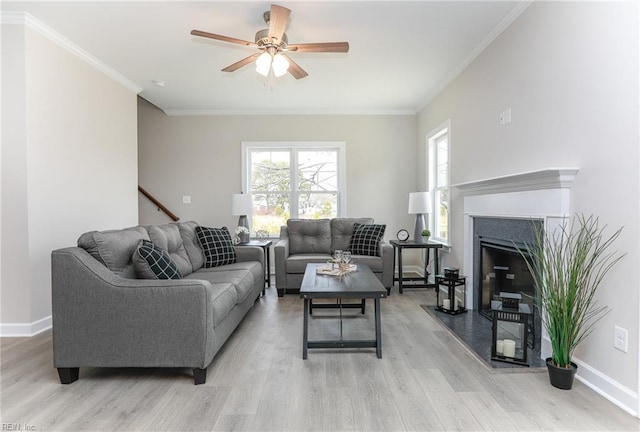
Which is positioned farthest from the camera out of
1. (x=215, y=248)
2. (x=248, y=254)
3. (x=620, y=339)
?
(x=248, y=254)

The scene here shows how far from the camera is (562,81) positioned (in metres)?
2.22

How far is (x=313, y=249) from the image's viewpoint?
4633 millimetres

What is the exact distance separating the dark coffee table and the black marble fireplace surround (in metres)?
1.14

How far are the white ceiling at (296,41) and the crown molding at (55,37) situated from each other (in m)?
0.06

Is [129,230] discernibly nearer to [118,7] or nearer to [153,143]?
[118,7]

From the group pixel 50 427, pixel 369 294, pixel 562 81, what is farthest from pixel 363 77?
pixel 50 427

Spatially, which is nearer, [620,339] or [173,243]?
[620,339]

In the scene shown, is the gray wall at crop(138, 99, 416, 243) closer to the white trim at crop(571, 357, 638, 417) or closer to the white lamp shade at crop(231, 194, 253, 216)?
the white lamp shade at crop(231, 194, 253, 216)

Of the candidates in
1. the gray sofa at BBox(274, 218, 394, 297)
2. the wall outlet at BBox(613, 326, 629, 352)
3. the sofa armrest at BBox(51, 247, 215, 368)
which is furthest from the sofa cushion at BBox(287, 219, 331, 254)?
the wall outlet at BBox(613, 326, 629, 352)

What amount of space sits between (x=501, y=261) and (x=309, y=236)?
2.42 meters

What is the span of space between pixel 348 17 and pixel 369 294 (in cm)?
221

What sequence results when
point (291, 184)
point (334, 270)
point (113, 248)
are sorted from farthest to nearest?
point (291, 184), point (334, 270), point (113, 248)

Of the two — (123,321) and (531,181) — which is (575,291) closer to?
(531,181)

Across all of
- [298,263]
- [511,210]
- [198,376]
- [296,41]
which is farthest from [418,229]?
[198,376]
